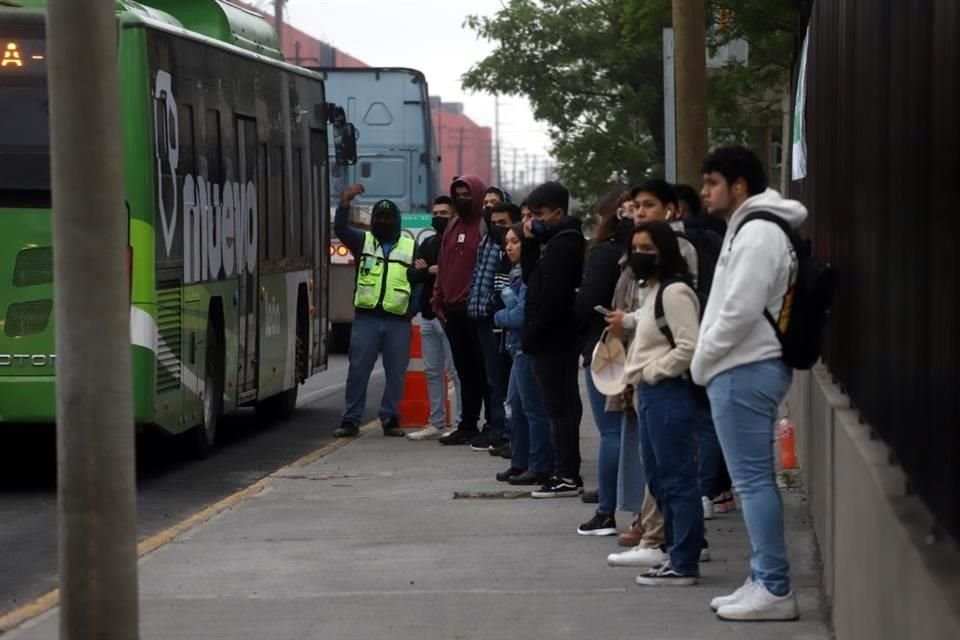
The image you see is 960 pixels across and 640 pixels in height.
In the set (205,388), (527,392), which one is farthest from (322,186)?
(527,392)

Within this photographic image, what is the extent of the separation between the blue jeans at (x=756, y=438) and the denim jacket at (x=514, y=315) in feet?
14.8

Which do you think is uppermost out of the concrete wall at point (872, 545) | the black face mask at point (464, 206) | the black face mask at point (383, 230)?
the black face mask at point (464, 206)

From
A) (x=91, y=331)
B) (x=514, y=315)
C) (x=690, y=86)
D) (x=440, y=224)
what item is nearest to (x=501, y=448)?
(x=440, y=224)

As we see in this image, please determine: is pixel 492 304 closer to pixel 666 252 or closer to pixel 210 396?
pixel 210 396

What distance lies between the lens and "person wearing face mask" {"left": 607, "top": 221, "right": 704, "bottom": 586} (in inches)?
322

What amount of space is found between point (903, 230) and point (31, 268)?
26.5 feet

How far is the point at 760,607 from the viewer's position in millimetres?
7562

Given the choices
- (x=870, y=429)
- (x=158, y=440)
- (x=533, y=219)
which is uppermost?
(x=533, y=219)

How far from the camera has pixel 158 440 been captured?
16.1 meters

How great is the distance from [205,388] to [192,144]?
72.9 inches

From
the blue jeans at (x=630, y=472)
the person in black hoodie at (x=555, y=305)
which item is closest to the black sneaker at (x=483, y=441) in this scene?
the person in black hoodie at (x=555, y=305)

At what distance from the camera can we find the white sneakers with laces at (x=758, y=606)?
7.54 m

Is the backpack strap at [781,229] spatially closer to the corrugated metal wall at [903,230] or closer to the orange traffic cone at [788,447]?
the corrugated metal wall at [903,230]

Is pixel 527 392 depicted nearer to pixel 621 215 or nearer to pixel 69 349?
pixel 621 215
